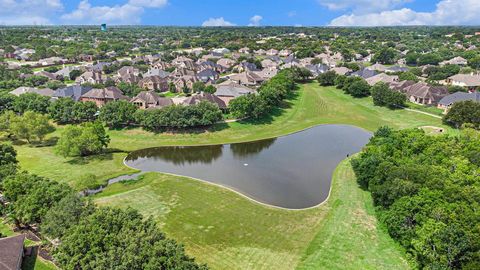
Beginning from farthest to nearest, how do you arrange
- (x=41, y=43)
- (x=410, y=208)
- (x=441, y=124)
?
1. (x=41, y=43)
2. (x=441, y=124)
3. (x=410, y=208)

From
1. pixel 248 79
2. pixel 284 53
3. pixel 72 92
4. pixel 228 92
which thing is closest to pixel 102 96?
pixel 72 92

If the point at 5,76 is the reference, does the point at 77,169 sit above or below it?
below

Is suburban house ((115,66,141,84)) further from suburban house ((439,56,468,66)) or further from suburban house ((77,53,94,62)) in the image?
suburban house ((439,56,468,66))

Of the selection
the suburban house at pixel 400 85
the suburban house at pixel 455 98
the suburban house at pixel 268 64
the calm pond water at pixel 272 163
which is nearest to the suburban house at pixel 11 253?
the calm pond water at pixel 272 163

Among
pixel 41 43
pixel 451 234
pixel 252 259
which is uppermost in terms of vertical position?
pixel 41 43

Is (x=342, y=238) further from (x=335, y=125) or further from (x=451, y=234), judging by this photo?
(x=335, y=125)

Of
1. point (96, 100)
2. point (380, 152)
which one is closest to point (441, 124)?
point (380, 152)

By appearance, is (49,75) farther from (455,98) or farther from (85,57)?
(455,98)
